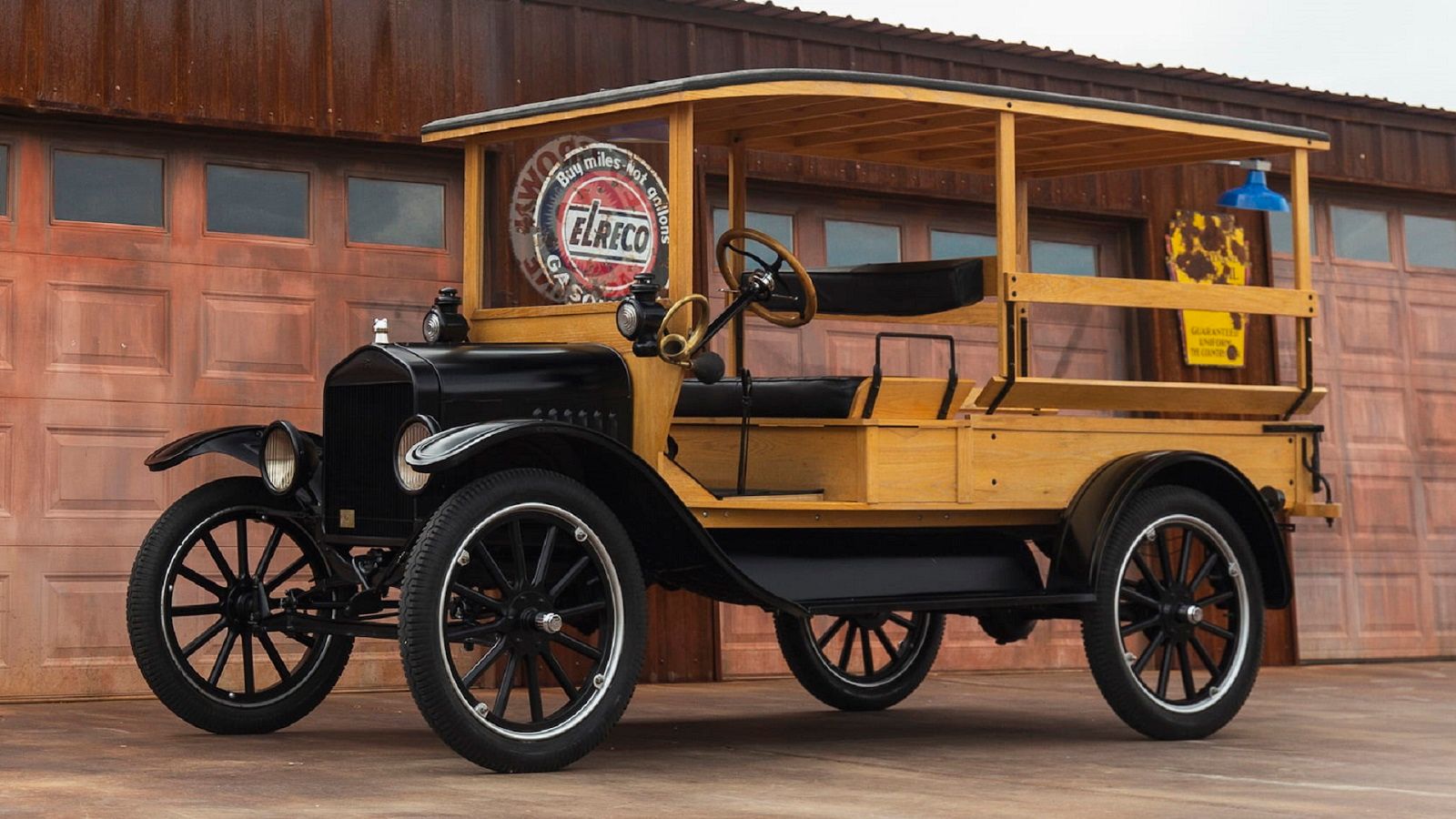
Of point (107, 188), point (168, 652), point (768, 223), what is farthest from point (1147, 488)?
point (107, 188)

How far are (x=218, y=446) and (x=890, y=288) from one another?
8.61ft

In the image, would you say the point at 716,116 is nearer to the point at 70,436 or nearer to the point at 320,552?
the point at 320,552

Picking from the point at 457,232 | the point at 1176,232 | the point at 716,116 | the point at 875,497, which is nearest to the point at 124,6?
the point at 457,232

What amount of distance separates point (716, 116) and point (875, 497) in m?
1.62

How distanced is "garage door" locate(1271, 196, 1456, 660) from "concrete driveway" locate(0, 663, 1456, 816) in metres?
3.13

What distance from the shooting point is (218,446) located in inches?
281

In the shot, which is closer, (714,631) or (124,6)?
(124,6)

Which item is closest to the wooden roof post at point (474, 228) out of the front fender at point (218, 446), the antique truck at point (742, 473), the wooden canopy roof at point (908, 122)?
the antique truck at point (742, 473)

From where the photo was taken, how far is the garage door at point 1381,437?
12125 millimetres

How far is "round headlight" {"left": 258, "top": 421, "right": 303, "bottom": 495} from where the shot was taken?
679 centimetres

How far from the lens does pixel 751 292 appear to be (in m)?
6.66

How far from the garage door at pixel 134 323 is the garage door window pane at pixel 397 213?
0.04ft

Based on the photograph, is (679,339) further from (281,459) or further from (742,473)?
(281,459)

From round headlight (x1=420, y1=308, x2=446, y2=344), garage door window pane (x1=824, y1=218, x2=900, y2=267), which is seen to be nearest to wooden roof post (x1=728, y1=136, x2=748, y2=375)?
round headlight (x1=420, y1=308, x2=446, y2=344)
